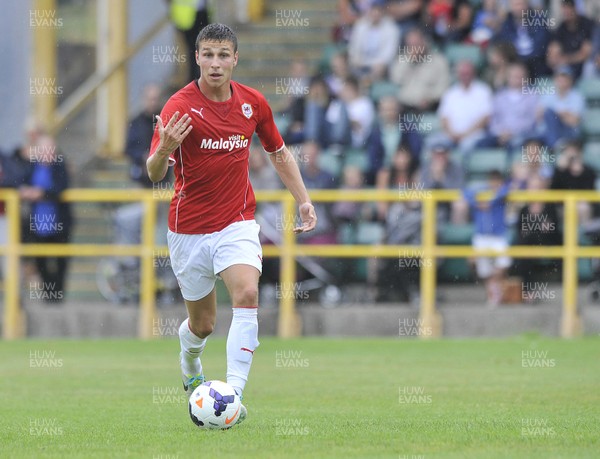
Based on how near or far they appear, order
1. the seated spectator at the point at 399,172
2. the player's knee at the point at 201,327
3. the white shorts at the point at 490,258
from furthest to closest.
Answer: the seated spectator at the point at 399,172 < the white shorts at the point at 490,258 < the player's knee at the point at 201,327

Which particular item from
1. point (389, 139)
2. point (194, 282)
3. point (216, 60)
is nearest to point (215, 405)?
point (194, 282)

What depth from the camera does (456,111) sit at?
61.9 feet

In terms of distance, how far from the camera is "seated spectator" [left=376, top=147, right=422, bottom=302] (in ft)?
57.1

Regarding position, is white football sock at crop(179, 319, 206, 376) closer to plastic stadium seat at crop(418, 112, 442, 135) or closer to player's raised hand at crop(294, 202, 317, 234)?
player's raised hand at crop(294, 202, 317, 234)

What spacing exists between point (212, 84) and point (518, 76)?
10467mm

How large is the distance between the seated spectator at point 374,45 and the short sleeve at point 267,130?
11.2m

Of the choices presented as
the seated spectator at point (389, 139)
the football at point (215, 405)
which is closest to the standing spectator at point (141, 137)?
the seated spectator at point (389, 139)

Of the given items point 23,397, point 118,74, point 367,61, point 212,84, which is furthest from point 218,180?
→ point 118,74

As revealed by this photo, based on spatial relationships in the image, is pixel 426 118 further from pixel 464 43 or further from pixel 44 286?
pixel 44 286

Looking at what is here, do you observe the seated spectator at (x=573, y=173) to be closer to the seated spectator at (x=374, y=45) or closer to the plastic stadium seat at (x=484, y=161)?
the plastic stadium seat at (x=484, y=161)

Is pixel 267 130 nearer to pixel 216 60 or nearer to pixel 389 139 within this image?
pixel 216 60

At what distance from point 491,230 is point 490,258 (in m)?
0.33

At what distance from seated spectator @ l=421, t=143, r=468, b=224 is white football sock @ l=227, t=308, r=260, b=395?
29.7 feet

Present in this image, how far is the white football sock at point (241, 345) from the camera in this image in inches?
332
